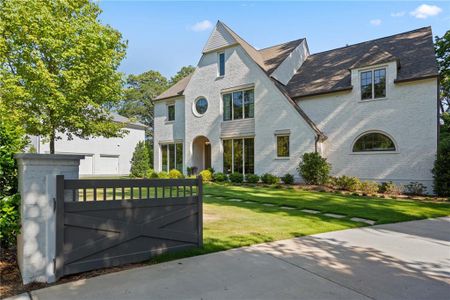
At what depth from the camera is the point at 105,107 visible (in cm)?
1369

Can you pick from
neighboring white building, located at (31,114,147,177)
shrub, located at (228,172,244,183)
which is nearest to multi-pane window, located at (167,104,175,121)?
neighboring white building, located at (31,114,147,177)

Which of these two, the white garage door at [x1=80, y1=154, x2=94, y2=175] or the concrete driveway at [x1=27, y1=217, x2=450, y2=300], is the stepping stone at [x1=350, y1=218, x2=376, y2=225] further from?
the white garage door at [x1=80, y1=154, x2=94, y2=175]

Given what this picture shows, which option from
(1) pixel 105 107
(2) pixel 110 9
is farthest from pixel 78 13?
(1) pixel 105 107

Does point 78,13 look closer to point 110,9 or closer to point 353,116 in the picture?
point 110,9

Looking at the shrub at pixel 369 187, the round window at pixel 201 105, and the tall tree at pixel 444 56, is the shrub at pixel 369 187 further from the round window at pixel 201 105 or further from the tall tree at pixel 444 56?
the tall tree at pixel 444 56

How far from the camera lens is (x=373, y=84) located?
15.6m

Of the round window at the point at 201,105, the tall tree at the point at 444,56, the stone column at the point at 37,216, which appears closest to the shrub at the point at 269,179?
the round window at the point at 201,105

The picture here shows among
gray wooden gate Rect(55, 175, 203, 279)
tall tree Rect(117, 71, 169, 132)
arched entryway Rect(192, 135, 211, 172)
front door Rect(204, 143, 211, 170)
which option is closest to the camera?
gray wooden gate Rect(55, 175, 203, 279)

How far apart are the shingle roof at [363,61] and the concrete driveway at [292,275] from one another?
12.8 meters

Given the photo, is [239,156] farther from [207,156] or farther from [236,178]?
[207,156]

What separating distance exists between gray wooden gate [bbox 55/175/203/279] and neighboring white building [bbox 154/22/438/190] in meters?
12.9

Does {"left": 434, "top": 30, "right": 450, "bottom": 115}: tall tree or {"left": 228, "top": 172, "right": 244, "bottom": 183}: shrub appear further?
{"left": 434, "top": 30, "right": 450, "bottom": 115}: tall tree

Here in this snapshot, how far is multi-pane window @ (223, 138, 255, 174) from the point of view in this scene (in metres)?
18.8

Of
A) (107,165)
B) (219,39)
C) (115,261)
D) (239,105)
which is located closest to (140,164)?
(239,105)
